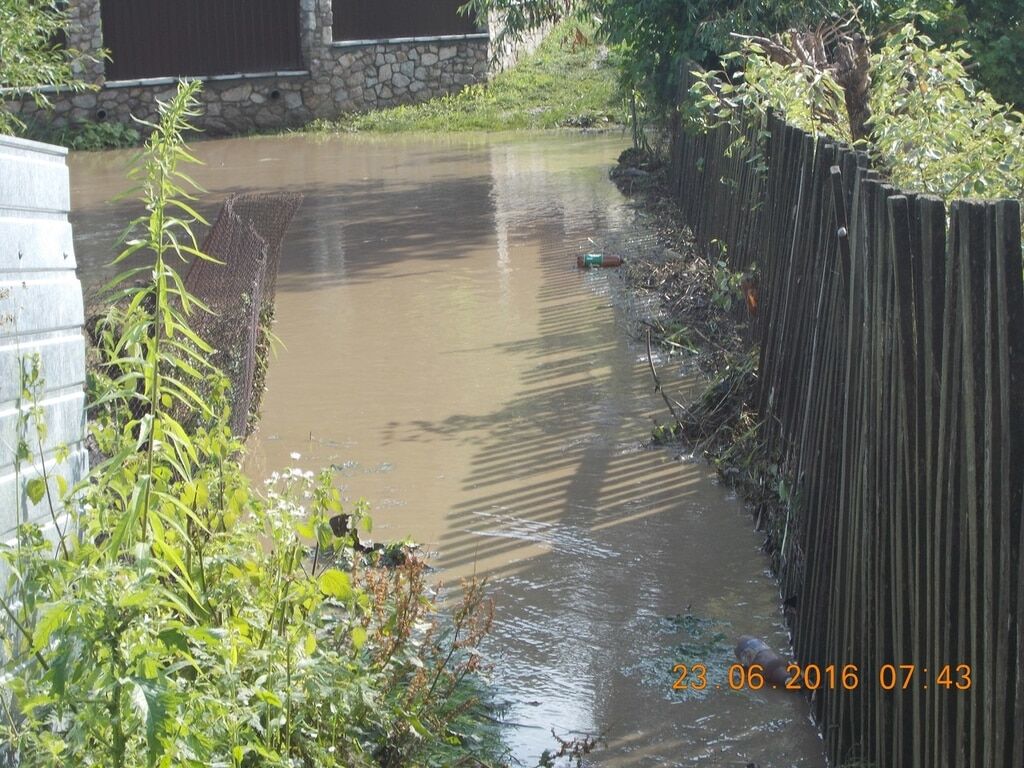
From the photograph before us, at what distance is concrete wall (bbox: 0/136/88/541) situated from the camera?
2.74 m

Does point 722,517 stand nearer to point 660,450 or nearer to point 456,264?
point 660,450

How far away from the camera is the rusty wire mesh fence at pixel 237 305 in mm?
5844

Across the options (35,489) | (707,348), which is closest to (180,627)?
(35,489)

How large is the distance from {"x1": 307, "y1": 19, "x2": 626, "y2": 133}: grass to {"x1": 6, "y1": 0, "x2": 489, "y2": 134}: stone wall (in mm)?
365

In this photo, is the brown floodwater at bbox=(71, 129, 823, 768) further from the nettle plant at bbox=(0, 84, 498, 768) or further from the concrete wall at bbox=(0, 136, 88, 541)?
the concrete wall at bbox=(0, 136, 88, 541)

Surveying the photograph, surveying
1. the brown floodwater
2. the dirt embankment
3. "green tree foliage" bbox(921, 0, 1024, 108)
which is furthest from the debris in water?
"green tree foliage" bbox(921, 0, 1024, 108)

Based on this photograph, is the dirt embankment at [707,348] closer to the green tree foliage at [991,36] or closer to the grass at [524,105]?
the green tree foliage at [991,36]

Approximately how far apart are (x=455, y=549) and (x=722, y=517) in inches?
43.9

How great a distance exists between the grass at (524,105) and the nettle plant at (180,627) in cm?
1630

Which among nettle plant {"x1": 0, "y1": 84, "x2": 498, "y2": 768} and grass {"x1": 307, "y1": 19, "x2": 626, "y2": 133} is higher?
grass {"x1": 307, "y1": 19, "x2": 626, "y2": 133}

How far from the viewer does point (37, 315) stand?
9.46ft

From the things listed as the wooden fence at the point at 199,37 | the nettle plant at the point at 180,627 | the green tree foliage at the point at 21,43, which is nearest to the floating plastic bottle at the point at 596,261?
the green tree foliage at the point at 21,43

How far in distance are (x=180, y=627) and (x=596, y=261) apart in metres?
7.76

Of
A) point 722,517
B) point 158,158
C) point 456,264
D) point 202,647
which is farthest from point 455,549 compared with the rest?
point 456,264
